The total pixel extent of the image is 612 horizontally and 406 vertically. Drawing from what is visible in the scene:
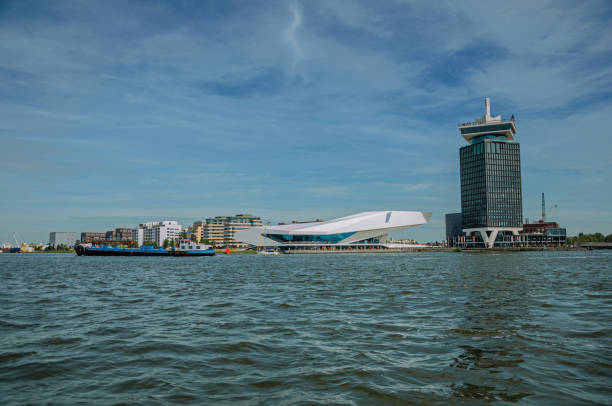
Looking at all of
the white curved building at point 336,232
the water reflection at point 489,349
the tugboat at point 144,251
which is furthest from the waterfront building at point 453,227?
the water reflection at point 489,349

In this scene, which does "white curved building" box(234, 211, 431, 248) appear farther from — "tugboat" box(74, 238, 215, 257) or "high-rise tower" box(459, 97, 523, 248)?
"tugboat" box(74, 238, 215, 257)

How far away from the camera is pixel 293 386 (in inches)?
265

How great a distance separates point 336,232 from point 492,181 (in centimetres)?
6264

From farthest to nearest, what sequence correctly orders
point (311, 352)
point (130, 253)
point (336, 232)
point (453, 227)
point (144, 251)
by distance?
point (453, 227) → point (336, 232) → point (130, 253) → point (144, 251) → point (311, 352)

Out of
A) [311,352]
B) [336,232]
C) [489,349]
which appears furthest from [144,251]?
[489,349]

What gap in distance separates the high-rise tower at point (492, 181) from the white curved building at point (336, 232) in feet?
96.5

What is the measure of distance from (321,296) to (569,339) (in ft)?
34.4

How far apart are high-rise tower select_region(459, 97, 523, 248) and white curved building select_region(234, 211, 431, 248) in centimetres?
2941

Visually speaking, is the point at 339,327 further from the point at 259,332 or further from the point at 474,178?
the point at 474,178

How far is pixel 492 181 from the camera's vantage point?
158 m

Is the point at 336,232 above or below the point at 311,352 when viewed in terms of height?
above

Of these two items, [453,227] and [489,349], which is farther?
[453,227]

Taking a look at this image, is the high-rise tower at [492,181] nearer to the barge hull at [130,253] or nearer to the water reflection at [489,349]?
the barge hull at [130,253]

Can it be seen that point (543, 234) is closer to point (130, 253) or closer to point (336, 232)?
point (336, 232)
